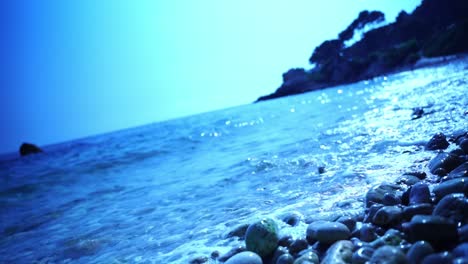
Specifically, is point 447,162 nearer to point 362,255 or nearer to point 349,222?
point 349,222

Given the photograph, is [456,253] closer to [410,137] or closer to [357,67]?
[410,137]

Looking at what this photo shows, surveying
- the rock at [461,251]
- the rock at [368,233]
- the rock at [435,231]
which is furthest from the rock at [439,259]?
the rock at [368,233]

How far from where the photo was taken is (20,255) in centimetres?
436

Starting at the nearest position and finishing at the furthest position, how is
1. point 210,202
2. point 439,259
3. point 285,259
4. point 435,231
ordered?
point 439,259 → point 435,231 → point 285,259 → point 210,202

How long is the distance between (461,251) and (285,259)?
1.22 metres

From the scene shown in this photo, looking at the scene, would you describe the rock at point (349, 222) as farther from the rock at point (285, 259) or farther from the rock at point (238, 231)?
the rock at point (238, 231)

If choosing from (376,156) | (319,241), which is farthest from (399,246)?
(376,156)

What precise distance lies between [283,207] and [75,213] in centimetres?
435

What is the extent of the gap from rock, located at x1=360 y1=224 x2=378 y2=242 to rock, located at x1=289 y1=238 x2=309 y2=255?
0.48 meters

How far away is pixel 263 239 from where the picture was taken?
9.43 ft

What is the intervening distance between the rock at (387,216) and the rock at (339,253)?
0.42 meters

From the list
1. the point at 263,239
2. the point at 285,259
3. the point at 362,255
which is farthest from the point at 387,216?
the point at 263,239

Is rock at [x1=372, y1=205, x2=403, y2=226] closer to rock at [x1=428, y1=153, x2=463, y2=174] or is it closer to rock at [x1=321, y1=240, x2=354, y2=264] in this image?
rock at [x1=321, y1=240, x2=354, y2=264]

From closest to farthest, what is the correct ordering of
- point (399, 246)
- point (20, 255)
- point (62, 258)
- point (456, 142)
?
point (399, 246)
point (62, 258)
point (20, 255)
point (456, 142)
